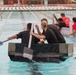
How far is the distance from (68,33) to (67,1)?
135ft

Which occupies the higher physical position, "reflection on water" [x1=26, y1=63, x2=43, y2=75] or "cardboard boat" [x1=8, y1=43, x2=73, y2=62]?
"cardboard boat" [x1=8, y1=43, x2=73, y2=62]

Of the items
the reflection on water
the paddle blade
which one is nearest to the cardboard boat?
the paddle blade

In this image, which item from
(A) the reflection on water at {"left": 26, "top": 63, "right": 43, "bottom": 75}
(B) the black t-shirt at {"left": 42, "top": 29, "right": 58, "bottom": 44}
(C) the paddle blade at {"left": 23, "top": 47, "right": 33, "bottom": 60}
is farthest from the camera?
(B) the black t-shirt at {"left": 42, "top": 29, "right": 58, "bottom": 44}

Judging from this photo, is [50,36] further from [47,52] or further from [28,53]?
[28,53]

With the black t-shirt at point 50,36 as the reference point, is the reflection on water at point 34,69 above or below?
below

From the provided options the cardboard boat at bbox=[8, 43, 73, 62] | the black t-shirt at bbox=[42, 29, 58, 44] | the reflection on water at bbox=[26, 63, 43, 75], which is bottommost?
the reflection on water at bbox=[26, 63, 43, 75]

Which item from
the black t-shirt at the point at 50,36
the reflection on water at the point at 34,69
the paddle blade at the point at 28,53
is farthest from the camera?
the black t-shirt at the point at 50,36

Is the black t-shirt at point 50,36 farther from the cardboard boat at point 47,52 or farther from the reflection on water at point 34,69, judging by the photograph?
the reflection on water at point 34,69

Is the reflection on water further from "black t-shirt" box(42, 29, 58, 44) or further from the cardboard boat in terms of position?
"black t-shirt" box(42, 29, 58, 44)

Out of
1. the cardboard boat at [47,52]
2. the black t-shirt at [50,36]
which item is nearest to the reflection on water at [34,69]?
the cardboard boat at [47,52]

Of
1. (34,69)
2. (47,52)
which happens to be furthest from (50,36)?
(34,69)

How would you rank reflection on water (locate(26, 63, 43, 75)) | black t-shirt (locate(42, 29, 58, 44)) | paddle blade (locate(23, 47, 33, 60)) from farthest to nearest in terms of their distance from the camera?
black t-shirt (locate(42, 29, 58, 44))
paddle blade (locate(23, 47, 33, 60))
reflection on water (locate(26, 63, 43, 75))

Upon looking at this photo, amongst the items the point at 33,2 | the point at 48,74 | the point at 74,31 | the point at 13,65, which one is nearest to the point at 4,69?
the point at 13,65

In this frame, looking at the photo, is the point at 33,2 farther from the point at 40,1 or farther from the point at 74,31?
the point at 74,31
